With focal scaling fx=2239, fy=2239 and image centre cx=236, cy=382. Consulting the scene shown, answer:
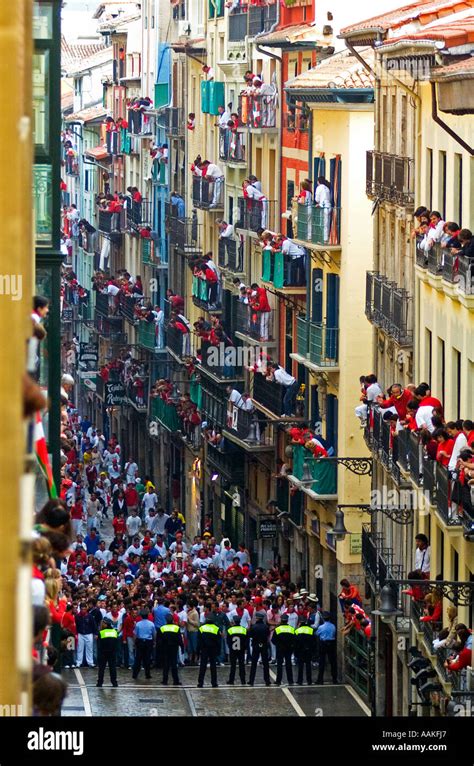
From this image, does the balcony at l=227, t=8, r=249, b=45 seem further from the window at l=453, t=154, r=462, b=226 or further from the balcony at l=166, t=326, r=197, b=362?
the window at l=453, t=154, r=462, b=226

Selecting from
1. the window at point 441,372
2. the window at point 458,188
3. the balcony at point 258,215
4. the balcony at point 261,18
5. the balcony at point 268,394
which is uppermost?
the balcony at point 261,18

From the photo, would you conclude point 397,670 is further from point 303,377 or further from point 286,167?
point 286,167

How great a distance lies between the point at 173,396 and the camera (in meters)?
76.0

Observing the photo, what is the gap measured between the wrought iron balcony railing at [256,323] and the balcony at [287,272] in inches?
114

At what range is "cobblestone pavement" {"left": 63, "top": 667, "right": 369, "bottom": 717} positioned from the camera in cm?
4025

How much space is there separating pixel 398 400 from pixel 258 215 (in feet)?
74.0

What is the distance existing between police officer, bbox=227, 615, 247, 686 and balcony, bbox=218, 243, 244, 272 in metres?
22.9

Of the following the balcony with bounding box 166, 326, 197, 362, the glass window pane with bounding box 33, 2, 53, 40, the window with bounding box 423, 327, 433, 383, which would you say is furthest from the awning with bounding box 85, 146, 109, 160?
the glass window pane with bounding box 33, 2, 53, 40

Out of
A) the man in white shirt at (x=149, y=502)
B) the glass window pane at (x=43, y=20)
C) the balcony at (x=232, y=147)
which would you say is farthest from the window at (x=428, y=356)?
the man in white shirt at (x=149, y=502)

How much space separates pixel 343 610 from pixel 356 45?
11.8 m

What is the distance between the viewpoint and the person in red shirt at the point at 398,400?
3866cm

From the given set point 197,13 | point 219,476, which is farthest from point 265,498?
point 197,13

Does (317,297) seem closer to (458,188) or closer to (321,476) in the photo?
(321,476)

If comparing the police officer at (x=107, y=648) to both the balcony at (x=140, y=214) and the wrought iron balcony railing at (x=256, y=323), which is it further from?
the balcony at (x=140, y=214)
